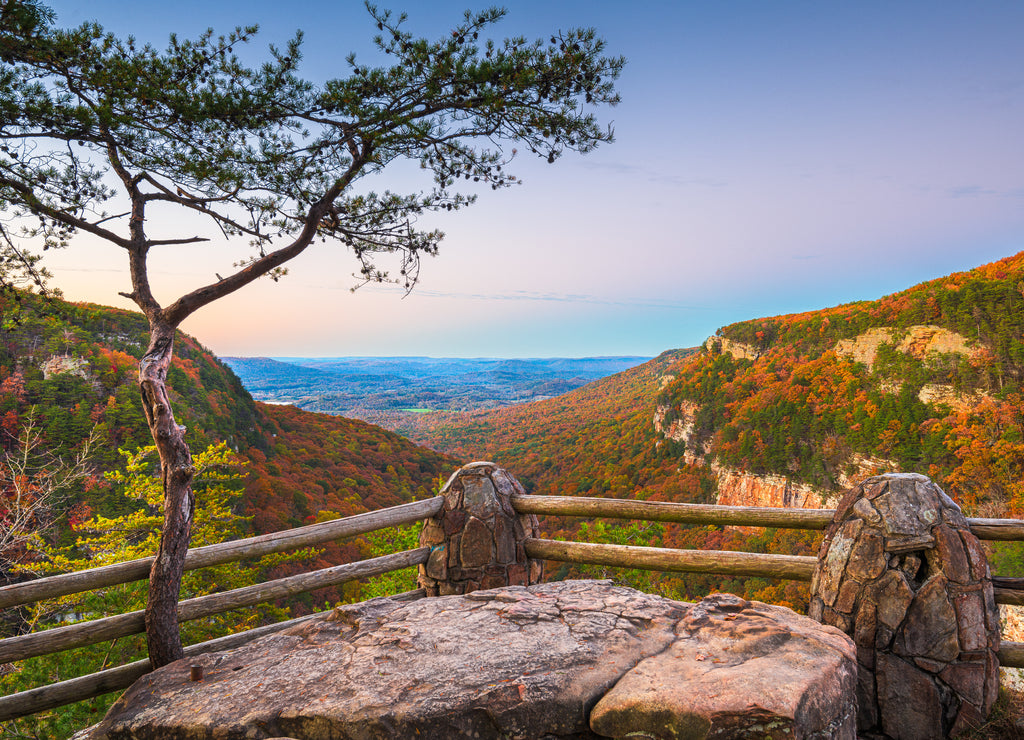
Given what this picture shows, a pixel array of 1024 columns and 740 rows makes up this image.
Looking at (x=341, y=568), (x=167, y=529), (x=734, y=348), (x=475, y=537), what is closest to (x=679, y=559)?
(x=475, y=537)

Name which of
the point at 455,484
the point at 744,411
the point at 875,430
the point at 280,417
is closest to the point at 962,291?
the point at 875,430

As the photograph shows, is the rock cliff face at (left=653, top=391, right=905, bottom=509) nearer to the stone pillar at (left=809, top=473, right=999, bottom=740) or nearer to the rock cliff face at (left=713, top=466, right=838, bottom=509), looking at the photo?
the rock cliff face at (left=713, top=466, right=838, bottom=509)

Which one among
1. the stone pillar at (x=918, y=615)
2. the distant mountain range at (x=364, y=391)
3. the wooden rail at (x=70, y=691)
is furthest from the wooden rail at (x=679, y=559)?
the distant mountain range at (x=364, y=391)

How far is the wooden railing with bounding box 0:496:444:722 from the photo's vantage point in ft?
9.18

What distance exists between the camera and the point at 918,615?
8.45 feet

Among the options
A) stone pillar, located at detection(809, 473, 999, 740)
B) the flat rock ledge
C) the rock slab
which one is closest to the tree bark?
the flat rock ledge

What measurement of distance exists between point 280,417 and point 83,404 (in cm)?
2154

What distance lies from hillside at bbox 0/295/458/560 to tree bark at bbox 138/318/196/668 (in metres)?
11.8

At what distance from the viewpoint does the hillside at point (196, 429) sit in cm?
2069

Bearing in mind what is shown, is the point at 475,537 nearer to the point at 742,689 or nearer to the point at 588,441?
the point at 742,689

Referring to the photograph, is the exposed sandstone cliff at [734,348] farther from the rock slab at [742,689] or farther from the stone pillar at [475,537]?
the rock slab at [742,689]

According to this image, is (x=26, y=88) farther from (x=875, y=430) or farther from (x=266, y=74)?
(x=875, y=430)

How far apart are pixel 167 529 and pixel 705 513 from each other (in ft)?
10.9

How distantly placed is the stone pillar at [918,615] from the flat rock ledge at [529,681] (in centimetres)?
47
